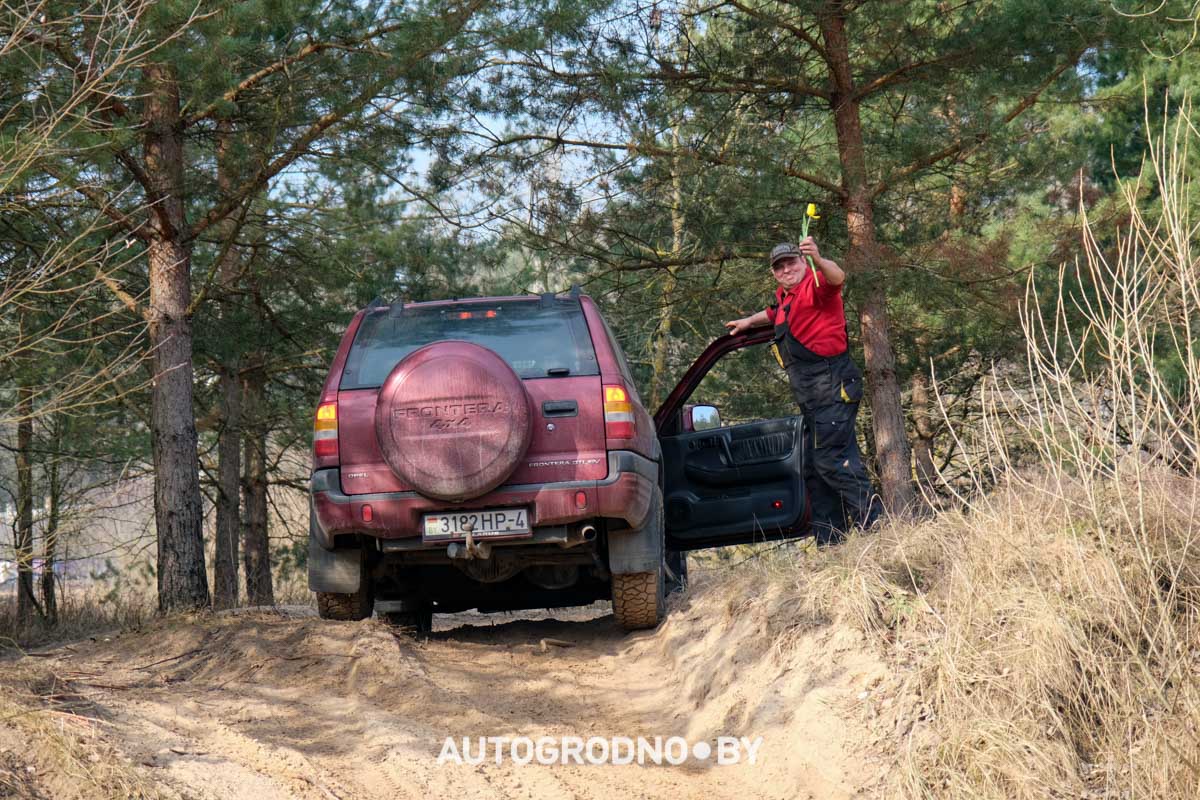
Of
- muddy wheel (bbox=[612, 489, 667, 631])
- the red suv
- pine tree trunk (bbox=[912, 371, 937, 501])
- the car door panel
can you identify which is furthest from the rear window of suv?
Result: pine tree trunk (bbox=[912, 371, 937, 501])

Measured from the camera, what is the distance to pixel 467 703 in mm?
5215

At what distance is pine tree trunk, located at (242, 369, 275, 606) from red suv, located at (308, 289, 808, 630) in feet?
25.9

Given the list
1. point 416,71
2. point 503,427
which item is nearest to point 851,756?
point 503,427

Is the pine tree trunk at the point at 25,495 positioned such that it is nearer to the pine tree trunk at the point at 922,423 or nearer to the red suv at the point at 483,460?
the red suv at the point at 483,460

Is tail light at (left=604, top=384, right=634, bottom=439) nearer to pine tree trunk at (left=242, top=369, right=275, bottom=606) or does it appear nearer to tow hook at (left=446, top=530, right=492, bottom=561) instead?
tow hook at (left=446, top=530, right=492, bottom=561)

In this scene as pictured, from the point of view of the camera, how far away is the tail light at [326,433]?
20.3 ft

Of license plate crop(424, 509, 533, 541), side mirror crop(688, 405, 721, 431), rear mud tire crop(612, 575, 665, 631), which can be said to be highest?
side mirror crop(688, 405, 721, 431)

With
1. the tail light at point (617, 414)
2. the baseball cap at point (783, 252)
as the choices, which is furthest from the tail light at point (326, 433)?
the baseball cap at point (783, 252)

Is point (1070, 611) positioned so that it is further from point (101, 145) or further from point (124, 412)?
point (124, 412)

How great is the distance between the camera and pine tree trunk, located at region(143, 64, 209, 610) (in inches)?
335

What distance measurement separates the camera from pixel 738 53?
9.95m

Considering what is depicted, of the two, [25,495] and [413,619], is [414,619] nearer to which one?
[413,619]

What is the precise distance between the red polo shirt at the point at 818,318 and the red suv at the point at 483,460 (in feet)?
1.13

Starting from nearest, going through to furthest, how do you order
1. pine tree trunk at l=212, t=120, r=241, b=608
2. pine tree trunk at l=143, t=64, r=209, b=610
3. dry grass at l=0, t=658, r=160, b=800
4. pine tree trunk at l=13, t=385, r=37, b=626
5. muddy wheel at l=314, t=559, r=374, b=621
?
dry grass at l=0, t=658, r=160, b=800 → muddy wheel at l=314, t=559, r=374, b=621 → pine tree trunk at l=143, t=64, r=209, b=610 → pine tree trunk at l=13, t=385, r=37, b=626 → pine tree trunk at l=212, t=120, r=241, b=608
